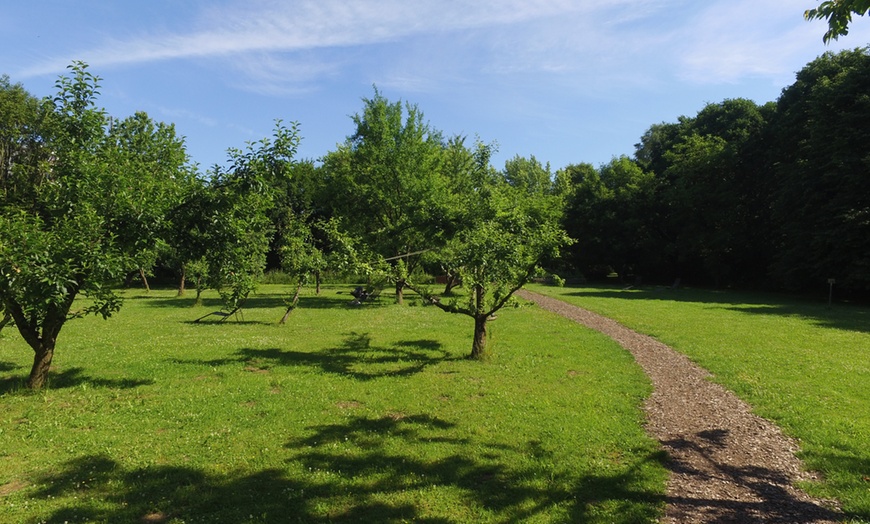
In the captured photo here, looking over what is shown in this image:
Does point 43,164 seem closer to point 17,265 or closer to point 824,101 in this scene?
point 17,265

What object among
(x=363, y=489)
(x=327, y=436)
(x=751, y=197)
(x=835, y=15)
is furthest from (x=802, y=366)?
(x=751, y=197)

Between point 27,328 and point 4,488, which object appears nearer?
point 4,488

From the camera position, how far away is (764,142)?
1667 inches

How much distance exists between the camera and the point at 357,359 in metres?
14.5

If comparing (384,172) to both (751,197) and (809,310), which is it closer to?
(809,310)

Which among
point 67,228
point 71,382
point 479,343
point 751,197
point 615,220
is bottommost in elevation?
point 71,382

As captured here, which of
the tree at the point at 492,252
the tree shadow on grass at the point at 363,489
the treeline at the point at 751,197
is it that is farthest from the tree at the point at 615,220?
the tree shadow on grass at the point at 363,489

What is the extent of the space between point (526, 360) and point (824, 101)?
3203 cm

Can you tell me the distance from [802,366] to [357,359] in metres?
11.9

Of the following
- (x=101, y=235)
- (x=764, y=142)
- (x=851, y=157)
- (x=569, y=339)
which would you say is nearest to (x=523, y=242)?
(x=569, y=339)

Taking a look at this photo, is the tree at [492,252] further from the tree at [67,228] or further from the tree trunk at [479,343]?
the tree at [67,228]

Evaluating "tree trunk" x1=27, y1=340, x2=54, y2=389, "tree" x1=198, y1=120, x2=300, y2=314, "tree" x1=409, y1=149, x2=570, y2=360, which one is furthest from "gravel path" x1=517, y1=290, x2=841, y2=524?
"tree trunk" x1=27, y1=340, x2=54, y2=389

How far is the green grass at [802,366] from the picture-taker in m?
7.11

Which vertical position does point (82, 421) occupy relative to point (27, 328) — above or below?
below
